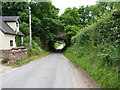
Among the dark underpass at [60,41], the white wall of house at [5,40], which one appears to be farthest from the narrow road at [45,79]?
the dark underpass at [60,41]

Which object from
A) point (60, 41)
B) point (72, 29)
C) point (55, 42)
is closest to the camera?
point (72, 29)

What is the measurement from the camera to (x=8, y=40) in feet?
54.4

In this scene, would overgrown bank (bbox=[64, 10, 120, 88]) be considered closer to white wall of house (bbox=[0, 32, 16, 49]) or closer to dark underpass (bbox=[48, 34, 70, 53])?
white wall of house (bbox=[0, 32, 16, 49])

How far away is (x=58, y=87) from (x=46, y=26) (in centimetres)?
2393

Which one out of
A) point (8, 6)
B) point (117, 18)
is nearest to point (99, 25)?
point (117, 18)

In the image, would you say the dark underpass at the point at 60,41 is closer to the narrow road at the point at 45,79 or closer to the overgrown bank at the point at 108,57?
the overgrown bank at the point at 108,57

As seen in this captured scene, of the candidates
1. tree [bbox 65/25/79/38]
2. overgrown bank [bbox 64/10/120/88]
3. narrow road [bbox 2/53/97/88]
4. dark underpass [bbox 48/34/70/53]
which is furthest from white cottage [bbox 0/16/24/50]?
dark underpass [bbox 48/34/70/53]

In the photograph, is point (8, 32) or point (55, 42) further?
point (55, 42)

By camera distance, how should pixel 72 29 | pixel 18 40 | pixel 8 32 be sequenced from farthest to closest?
pixel 72 29
pixel 18 40
pixel 8 32

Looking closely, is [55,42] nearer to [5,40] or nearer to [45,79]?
[5,40]

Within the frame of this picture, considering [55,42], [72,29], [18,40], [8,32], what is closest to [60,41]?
[55,42]

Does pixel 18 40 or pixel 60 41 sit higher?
pixel 18 40

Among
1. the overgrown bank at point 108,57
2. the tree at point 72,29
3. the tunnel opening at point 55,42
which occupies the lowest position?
the tunnel opening at point 55,42

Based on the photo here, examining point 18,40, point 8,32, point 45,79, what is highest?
Answer: point 8,32
